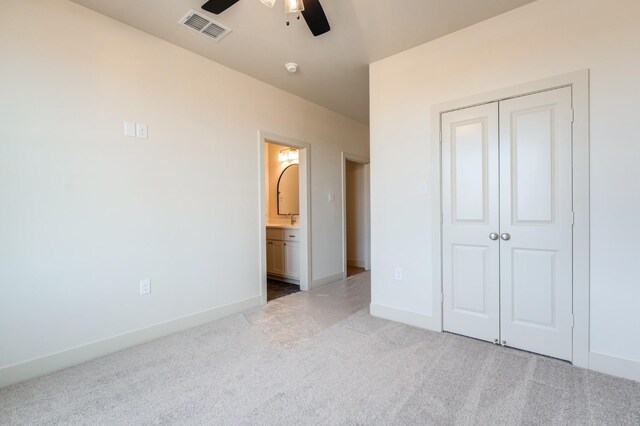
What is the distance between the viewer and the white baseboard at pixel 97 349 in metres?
1.96

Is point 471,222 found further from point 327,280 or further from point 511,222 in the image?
point 327,280

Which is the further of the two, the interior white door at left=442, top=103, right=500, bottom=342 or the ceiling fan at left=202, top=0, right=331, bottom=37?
the interior white door at left=442, top=103, right=500, bottom=342

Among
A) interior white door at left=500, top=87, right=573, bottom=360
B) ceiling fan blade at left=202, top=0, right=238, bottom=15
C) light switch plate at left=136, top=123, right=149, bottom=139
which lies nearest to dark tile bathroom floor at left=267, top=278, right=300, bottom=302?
light switch plate at left=136, top=123, right=149, bottom=139

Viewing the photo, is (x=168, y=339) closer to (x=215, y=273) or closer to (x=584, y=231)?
(x=215, y=273)

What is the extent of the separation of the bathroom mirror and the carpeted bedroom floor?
108 inches

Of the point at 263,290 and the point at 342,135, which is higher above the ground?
the point at 342,135

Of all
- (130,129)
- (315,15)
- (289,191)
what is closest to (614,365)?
(315,15)

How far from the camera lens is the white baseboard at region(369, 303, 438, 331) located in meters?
2.75

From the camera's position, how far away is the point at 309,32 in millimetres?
2518

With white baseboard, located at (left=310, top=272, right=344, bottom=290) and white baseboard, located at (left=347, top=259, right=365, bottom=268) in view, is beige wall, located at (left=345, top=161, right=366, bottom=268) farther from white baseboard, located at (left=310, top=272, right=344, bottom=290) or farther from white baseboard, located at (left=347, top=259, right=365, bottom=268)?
white baseboard, located at (left=310, top=272, right=344, bottom=290)

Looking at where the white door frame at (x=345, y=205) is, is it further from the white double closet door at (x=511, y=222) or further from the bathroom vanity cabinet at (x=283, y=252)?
the white double closet door at (x=511, y=222)

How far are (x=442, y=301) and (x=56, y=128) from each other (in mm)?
3336

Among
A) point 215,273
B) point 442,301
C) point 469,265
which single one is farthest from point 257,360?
point 469,265

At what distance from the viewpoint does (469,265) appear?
2.55 m
